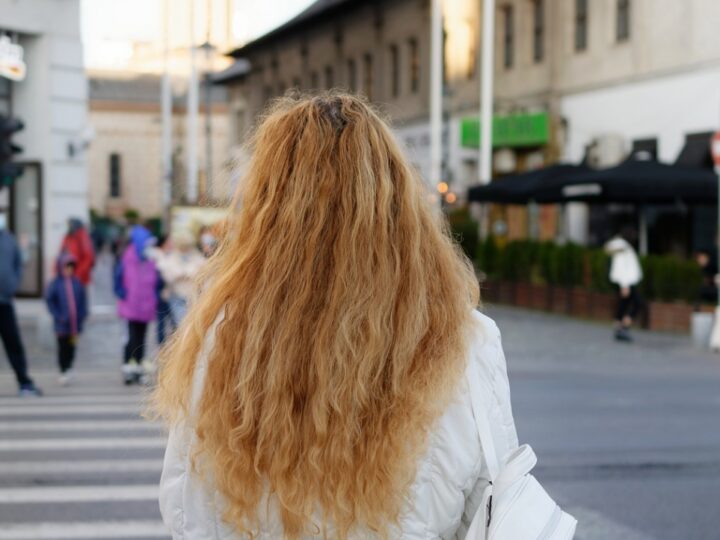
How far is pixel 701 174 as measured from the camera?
23531mm

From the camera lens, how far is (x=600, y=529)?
7199 mm

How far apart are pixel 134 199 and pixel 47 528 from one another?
101 meters

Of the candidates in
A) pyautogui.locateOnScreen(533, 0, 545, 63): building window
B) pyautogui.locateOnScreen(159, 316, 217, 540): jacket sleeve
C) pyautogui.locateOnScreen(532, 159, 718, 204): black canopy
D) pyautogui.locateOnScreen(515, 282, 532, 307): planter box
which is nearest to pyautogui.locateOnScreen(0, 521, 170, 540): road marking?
pyautogui.locateOnScreen(159, 316, 217, 540): jacket sleeve

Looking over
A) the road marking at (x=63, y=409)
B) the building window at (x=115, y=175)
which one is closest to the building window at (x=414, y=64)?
the road marking at (x=63, y=409)

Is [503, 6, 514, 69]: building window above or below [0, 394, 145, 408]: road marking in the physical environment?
above

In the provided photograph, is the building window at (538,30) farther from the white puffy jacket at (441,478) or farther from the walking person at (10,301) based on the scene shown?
the white puffy jacket at (441,478)

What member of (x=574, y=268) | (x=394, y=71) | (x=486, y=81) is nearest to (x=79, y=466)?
(x=574, y=268)

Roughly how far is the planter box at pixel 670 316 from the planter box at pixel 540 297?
16.7 feet

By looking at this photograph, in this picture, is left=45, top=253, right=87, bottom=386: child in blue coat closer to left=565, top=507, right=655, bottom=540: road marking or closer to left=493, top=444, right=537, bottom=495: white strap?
left=565, top=507, right=655, bottom=540: road marking

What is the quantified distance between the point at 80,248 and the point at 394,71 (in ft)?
94.7

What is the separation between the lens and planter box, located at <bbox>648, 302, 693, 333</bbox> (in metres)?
21.8

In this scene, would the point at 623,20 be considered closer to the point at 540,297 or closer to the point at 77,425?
the point at 540,297

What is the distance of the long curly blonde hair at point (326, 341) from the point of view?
244 centimetres

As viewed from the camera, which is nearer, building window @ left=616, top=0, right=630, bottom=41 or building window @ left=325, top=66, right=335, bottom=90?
building window @ left=616, top=0, right=630, bottom=41
